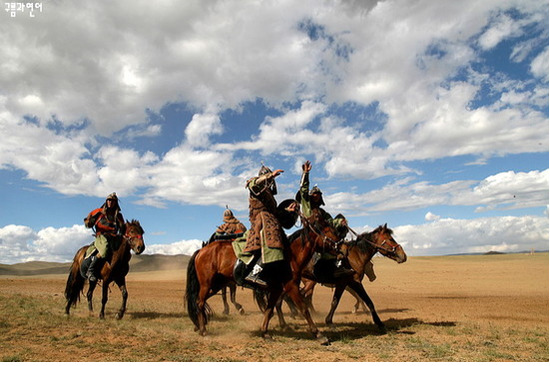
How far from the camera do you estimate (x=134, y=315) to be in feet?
39.4

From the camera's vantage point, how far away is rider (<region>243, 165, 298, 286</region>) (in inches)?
314

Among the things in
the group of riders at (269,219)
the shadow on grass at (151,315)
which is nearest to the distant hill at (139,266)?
the shadow on grass at (151,315)

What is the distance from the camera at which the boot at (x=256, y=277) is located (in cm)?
798

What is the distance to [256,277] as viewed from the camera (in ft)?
26.2

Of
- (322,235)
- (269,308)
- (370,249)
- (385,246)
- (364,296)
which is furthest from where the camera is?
(370,249)

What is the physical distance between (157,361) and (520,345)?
24.1 ft

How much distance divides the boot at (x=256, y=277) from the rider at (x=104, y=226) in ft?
17.7

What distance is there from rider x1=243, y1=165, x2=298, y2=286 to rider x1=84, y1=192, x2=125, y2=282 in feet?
17.0

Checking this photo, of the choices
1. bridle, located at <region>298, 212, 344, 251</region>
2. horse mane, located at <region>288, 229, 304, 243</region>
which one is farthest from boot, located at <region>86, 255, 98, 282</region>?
bridle, located at <region>298, 212, 344, 251</region>

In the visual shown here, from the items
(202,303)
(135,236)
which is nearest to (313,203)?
(202,303)

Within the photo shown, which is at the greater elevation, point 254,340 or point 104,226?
point 104,226

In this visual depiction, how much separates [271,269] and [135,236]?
508cm

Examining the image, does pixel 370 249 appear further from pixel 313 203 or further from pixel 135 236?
pixel 135 236

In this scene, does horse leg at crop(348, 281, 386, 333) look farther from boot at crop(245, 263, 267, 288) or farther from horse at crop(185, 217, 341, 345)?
boot at crop(245, 263, 267, 288)
